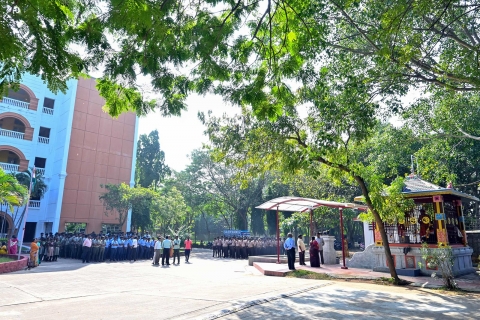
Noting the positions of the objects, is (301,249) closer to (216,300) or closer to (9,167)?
(216,300)

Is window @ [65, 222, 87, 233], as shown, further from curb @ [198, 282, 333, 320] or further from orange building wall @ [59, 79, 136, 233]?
curb @ [198, 282, 333, 320]

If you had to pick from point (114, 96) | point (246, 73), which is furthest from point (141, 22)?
point (246, 73)

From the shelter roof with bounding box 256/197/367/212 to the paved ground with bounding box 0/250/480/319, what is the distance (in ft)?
14.0

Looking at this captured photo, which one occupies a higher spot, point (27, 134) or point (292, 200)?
point (27, 134)

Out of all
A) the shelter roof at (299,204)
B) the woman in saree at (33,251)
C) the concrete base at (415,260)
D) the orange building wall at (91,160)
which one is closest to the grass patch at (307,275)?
the concrete base at (415,260)

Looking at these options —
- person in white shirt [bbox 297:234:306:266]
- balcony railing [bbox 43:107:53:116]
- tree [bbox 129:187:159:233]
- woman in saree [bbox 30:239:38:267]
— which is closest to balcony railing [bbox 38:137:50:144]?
balcony railing [bbox 43:107:53:116]

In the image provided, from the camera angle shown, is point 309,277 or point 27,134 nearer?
point 309,277

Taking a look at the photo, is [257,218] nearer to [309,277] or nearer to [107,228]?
[107,228]

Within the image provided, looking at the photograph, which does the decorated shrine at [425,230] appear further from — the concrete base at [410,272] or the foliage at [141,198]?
the foliage at [141,198]

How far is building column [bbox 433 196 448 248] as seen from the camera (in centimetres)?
1238

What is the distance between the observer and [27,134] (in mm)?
27344

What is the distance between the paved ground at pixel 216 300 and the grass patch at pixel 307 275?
1270 millimetres

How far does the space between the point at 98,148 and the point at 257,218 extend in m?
18.5

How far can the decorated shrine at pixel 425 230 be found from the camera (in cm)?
1259
